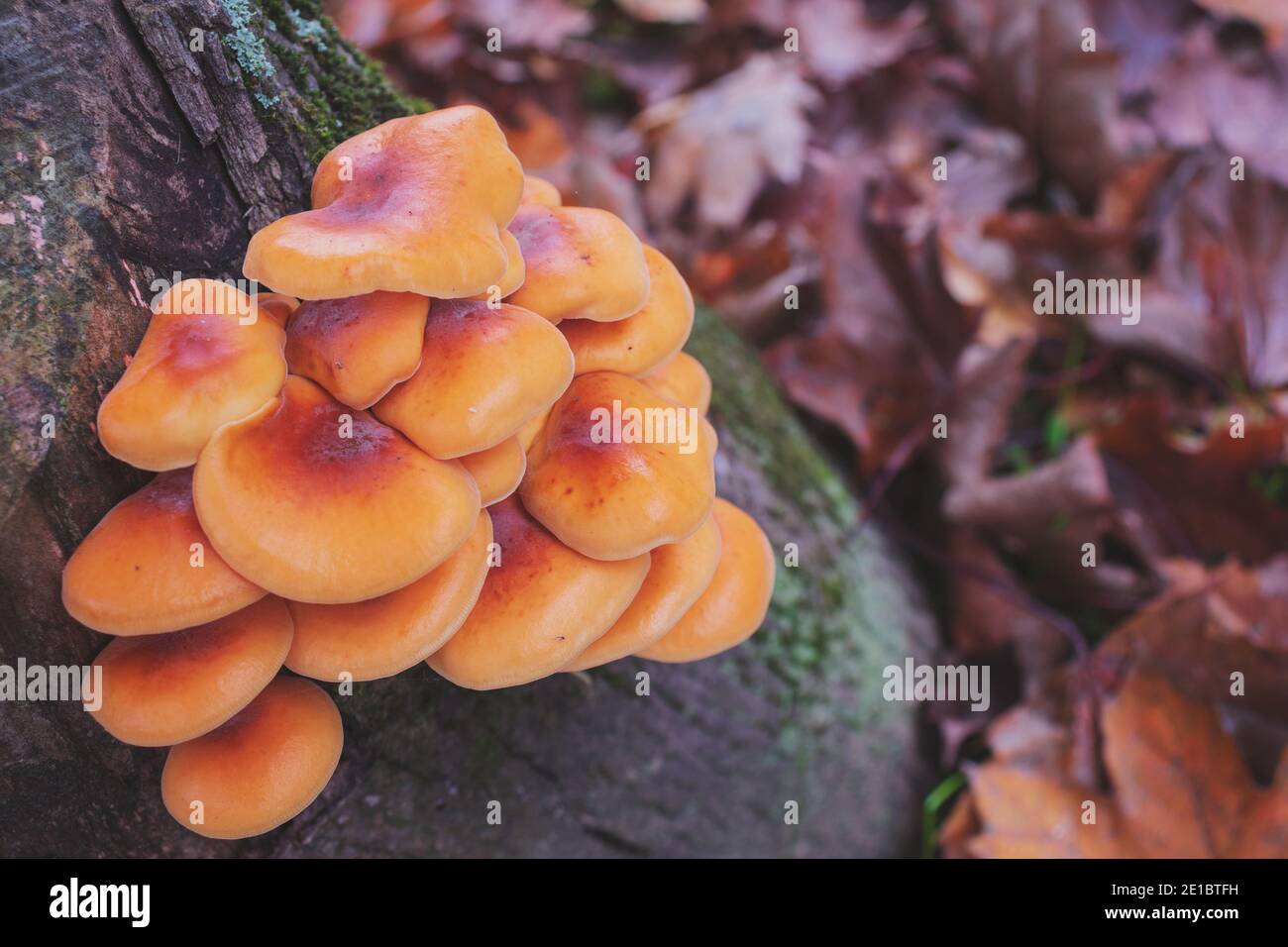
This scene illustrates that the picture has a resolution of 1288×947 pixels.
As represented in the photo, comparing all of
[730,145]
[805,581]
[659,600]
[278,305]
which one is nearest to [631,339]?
[659,600]

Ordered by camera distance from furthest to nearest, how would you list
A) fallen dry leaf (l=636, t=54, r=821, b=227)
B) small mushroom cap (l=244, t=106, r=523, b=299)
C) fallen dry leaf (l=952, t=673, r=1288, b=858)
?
fallen dry leaf (l=636, t=54, r=821, b=227) → fallen dry leaf (l=952, t=673, r=1288, b=858) → small mushroom cap (l=244, t=106, r=523, b=299)

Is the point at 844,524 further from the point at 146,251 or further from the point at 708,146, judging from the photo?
the point at 708,146

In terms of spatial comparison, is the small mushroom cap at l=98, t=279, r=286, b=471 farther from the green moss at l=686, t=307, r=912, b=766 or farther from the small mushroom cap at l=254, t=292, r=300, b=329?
the green moss at l=686, t=307, r=912, b=766

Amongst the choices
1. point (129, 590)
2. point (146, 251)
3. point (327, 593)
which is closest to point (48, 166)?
point (146, 251)

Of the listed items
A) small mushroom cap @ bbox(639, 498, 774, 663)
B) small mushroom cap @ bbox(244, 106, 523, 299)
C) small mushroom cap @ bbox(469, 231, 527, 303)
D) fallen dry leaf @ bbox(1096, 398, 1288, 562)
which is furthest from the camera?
fallen dry leaf @ bbox(1096, 398, 1288, 562)

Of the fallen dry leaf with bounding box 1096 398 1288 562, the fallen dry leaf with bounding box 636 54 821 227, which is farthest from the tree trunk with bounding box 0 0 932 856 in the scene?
the fallen dry leaf with bounding box 636 54 821 227

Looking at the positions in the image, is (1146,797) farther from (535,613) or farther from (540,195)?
(540,195)

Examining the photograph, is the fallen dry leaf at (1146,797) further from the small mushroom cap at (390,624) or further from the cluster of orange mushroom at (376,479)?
the small mushroom cap at (390,624)
